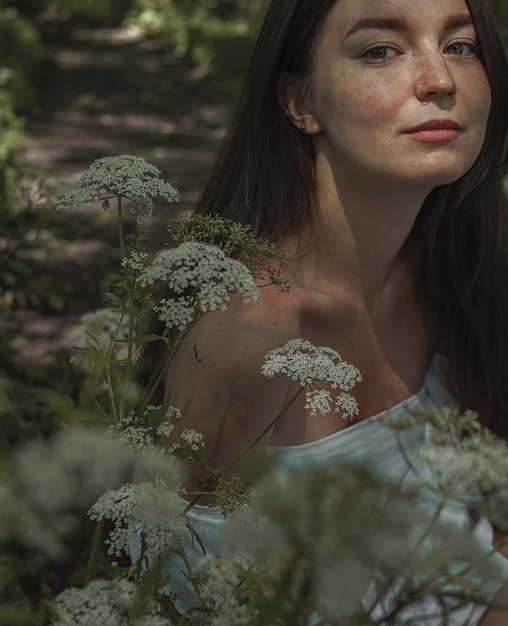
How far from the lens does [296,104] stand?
2.22 metres

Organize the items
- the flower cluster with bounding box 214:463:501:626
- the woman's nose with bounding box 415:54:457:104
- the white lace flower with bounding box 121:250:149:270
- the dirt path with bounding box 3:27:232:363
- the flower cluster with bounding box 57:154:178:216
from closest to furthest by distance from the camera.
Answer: the flower cluster with bounding box 214:463:501:626 → the white lace flower with bounding box 121:250:149:270 → the flower cluster with bounding box 57:154:178:216 → the woman's nose with bounding box 415:54:457:104 → the dirt path with bounding box 3:27:232:363

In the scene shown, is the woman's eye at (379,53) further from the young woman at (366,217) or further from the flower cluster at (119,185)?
the flower cluster at (119,185)

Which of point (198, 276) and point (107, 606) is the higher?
point (198, 276)

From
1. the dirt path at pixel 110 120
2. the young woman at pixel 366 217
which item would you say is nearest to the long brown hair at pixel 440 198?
the young woman at pixel 366 217

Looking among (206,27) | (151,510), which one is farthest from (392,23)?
(206,27)

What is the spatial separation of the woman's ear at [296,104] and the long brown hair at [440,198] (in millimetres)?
11

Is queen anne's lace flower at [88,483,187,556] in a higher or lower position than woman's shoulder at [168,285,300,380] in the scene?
higher

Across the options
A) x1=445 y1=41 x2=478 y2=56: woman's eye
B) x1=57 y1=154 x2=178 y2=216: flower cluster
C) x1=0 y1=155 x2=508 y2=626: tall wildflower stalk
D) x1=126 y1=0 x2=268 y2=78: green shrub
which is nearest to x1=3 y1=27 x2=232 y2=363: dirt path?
x1=126 y1=0 x2=268 y2=78: green shrub

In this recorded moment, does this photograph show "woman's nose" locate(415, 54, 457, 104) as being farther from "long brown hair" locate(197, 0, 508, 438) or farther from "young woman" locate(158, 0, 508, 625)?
"long brown hair" locate(197, 0, 508, 438)

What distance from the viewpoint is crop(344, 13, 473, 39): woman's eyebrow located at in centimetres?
196

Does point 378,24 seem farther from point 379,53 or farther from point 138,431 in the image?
point 138,431

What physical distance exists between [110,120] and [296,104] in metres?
6.08

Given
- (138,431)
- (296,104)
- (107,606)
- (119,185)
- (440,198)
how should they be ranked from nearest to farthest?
(107,606) < (138,431) < (119,185) < (296,104) < (440,198)

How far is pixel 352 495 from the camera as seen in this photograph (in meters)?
0.87
